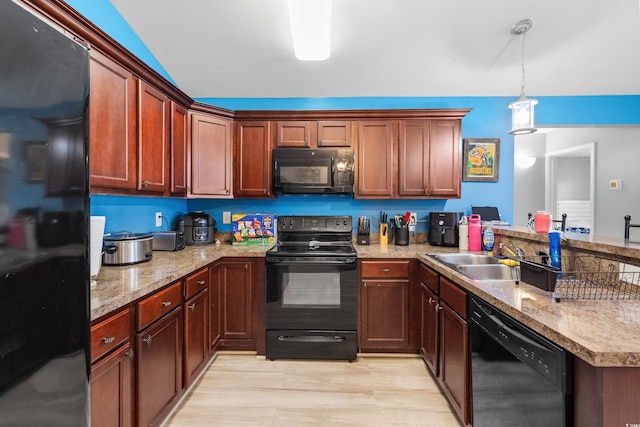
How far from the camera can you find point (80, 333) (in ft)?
2.52

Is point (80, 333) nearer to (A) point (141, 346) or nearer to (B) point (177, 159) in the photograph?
(A) point (141, 346)

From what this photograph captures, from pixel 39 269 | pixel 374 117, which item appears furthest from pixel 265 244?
pixel 39 269

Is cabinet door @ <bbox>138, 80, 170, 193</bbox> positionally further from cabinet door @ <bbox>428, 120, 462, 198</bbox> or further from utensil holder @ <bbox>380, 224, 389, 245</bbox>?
cabinet door @ <bbox>428, 120, 462, 198</bbox>

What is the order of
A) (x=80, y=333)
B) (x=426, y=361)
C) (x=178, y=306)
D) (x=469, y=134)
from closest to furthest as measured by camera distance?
(x=80, y=333), (x=178, y=306), (x=426, y=361), (x=469, y=134)

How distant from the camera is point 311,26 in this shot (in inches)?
69.9

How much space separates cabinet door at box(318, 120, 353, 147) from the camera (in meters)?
2.85

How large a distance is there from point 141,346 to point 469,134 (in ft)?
11.2

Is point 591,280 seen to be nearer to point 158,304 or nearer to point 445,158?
point 445,158

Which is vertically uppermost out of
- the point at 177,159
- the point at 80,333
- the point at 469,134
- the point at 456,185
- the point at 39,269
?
the point at 469,134

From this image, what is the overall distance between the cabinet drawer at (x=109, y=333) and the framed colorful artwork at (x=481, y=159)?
3.21 meters

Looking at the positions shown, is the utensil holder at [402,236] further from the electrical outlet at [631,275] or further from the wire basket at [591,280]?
the electrical outlet at [631,275]

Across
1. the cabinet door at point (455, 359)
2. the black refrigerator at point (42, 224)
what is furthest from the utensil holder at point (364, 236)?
the black refrigerator at point (42, 224)

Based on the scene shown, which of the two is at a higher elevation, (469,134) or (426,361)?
(469,134)

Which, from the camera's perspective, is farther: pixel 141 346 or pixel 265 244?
pixel 265 244
